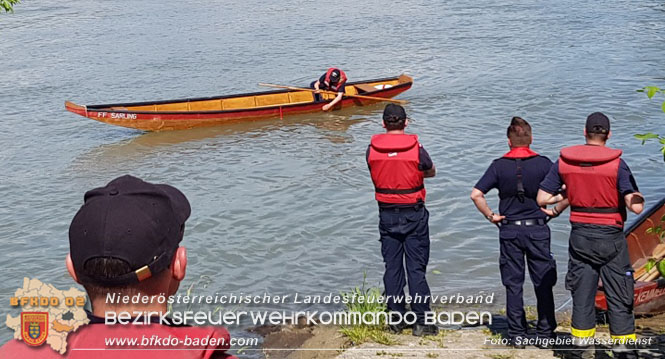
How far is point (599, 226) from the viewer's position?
6.63 meters

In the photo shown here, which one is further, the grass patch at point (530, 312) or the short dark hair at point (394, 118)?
the grass patch at point (530, 312)

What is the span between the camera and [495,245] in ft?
39.0

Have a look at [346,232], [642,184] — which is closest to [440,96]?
[642,184]

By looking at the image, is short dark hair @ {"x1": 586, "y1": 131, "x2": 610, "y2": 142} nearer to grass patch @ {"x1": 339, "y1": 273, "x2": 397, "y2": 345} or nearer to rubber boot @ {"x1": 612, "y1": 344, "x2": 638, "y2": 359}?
rubber boot @ {"x1": 612, "y1": 344, "x2": 638, "y2": 359}

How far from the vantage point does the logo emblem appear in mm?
2482

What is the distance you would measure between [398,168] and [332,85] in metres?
13.8

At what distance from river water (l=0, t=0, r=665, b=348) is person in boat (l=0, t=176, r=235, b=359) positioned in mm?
7665

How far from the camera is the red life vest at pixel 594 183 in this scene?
21.5 feet

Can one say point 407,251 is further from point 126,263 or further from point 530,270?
point 126,263

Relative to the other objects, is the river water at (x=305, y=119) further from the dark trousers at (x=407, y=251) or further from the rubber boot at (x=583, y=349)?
the rubber boot at (x=583, y=349)

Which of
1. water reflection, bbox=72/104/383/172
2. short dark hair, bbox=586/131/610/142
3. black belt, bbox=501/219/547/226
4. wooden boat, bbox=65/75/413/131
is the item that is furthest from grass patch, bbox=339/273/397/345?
wooden boat, bbox=65/75/413/131

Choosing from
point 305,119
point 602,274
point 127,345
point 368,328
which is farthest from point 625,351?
point 305,119

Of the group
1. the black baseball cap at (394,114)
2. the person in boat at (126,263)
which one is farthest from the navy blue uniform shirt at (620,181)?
the person in boat at (126,263)

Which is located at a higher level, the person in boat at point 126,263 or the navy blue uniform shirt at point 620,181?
the person in boat at point 126,263
